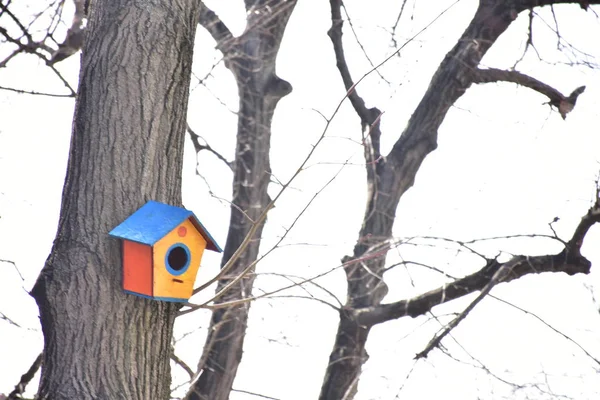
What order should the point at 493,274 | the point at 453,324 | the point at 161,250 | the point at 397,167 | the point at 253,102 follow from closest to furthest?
the point at 161,250
the point at 453,324
the point at 493,274
the point at 397,167
the point at 253,102

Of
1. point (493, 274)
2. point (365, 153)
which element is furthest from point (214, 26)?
point (493, 274)

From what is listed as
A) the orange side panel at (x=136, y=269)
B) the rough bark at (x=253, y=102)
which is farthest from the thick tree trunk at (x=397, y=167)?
the orange side panel at (x=136, y=269)

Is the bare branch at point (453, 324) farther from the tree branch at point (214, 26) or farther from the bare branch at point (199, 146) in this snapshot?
the tree branch at point (214, 26)

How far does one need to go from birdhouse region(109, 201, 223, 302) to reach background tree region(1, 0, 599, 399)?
2.35 meters

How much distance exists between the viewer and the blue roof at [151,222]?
8.91ft

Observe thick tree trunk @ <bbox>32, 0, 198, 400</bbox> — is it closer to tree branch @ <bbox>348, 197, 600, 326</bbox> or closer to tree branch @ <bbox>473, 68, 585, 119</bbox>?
tree branch @ <bbox>348, 197, 600, 326</bbox>

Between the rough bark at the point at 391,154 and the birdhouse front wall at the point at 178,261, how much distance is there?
2766 millimetres

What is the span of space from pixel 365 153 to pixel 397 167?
0.95 feet

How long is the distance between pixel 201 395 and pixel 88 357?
10.4ft

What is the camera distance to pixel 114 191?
2.83 m

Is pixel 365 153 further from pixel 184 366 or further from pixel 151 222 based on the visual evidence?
pixel 151 222

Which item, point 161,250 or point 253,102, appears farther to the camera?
point 253,102

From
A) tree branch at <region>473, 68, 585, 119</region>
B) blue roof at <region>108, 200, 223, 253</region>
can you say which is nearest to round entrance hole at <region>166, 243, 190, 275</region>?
blue roof at <region>108, 200, 223, 253</region>

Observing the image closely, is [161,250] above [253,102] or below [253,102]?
below
